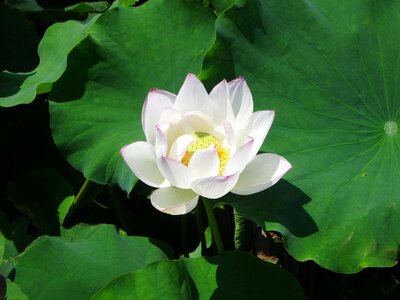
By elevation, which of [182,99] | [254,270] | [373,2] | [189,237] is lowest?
[189,237]

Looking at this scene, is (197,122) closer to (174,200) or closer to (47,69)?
(174,200)

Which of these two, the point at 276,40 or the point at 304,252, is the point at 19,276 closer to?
the point at 304,252

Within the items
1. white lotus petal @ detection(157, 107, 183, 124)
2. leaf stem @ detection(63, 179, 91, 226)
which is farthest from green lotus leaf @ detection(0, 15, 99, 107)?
white lotus petal @ detection(157, 107, 183, 124)

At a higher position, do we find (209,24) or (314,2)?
(314,2)

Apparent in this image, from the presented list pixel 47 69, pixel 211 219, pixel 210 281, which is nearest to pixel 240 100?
pixel 211 219

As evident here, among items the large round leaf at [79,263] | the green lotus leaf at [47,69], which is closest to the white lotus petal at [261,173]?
the large round leaf at [79,263]

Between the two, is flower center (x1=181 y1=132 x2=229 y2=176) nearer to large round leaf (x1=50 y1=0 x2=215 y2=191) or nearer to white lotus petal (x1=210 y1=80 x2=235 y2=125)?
white lotus petal (x1=210 y1=80 x2=235 y2=125)

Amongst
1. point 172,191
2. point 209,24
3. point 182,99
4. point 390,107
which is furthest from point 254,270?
point 209,24
